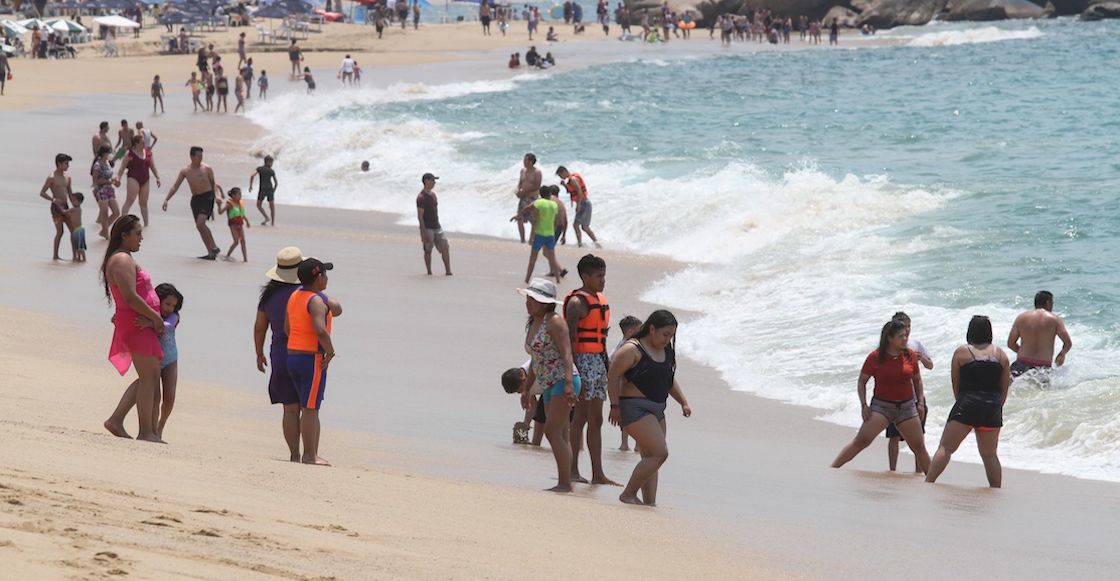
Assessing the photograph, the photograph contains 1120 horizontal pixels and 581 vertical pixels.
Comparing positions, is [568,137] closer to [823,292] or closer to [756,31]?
[823,292]

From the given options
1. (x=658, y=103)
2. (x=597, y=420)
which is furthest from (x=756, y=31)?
(x=597, y=420)

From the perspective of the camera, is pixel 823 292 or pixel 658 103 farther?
pixel 658 103

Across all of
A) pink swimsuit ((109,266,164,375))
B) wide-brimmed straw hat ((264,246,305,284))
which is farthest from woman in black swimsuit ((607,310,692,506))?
pink swimsuit ((109,266,164,375))

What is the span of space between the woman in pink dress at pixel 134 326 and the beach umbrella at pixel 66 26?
57.5 m

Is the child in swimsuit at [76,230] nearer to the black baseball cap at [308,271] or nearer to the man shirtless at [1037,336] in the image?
the black baseball cap at [308,271]

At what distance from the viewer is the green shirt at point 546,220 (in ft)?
57.2

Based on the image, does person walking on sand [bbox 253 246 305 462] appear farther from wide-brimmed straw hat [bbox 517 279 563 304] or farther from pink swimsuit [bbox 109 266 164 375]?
wide-brimmed straw hat [bbox 517 279 563 304]

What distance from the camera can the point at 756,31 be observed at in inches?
2864

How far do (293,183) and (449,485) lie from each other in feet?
71.6

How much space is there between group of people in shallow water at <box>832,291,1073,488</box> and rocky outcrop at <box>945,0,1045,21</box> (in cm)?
7287

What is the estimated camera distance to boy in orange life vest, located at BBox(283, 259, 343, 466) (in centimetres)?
827

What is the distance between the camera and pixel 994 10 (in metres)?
78.2

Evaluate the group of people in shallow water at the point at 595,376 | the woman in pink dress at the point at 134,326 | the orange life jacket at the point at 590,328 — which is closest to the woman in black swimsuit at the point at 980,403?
the group of people in shallow water at the point at 595,376

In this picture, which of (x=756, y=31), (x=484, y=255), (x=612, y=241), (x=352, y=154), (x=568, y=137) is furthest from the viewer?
(x=756, y=31)
